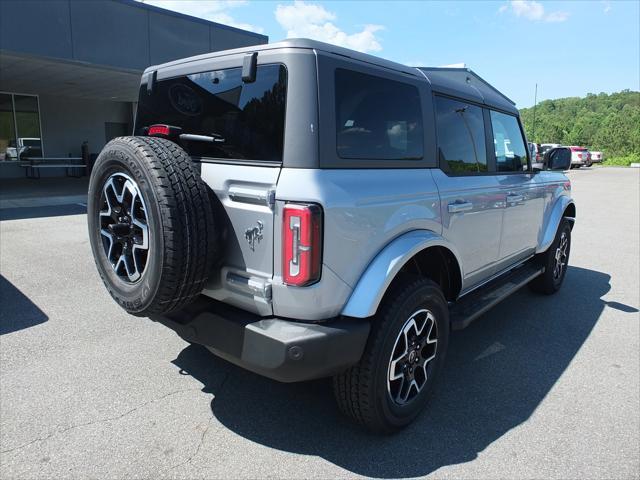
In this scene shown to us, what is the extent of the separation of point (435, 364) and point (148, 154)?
2113 mm

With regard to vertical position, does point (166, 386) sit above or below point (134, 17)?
below

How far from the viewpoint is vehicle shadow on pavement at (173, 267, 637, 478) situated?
8.45 feet

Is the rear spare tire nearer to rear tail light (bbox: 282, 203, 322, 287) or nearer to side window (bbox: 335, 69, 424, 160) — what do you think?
rear tail light (bbox: 282, 203, 322, 287)

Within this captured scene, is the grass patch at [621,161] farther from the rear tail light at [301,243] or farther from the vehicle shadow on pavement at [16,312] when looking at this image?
the rear tail light at [301,243]

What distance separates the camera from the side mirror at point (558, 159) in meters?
5.02

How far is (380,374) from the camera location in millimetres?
2494

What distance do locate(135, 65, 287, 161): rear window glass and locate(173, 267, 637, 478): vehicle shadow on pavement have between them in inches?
62.1

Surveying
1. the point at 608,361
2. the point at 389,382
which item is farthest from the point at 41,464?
the point at 608,361

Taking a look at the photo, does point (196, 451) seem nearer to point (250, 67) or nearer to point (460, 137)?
point (250, 67)

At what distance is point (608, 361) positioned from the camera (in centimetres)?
379

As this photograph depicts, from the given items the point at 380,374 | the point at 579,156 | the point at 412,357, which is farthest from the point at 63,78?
the point at 579,156

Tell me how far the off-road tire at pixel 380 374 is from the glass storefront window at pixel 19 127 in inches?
811

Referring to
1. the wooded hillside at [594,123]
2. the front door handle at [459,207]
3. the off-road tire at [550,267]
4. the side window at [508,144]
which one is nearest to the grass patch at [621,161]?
the wooded hillside at [594,123]

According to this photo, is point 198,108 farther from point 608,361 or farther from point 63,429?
point 608,361
